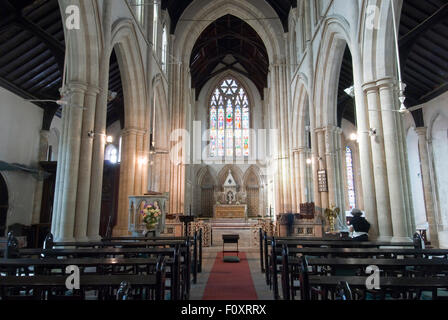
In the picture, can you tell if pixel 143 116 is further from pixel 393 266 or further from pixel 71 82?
pixel 393 266

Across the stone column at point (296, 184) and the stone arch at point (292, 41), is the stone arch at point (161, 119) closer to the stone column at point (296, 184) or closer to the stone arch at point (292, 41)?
A: the stone column at point (296, 184)

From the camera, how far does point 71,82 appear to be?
6.30 meters

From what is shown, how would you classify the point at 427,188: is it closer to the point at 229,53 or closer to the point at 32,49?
the point at 32,49

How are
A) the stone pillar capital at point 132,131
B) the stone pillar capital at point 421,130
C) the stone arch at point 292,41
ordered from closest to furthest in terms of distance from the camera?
the stone pillar capital at point 132,131 < the stone pillar capital at point 421,130 < the stone arch at point 292,41

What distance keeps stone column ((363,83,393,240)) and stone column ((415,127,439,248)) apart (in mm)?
7304

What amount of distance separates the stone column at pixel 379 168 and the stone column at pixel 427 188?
730 cm

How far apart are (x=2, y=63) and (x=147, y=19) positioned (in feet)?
15.8

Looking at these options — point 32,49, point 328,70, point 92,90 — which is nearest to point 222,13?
point 328,70

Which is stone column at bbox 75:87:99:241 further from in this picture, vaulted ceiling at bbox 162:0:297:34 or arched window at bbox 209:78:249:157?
arched window at bbox 209:78:249:157

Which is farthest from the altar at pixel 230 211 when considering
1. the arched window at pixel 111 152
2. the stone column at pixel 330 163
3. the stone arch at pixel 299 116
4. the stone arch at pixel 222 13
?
the stone column at pixel 330 163

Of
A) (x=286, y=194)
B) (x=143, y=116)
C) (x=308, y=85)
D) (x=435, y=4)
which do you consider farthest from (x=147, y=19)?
(x=286, y=194)

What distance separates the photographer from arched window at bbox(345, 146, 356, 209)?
17.6 metres

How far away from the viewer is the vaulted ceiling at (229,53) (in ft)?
63.0

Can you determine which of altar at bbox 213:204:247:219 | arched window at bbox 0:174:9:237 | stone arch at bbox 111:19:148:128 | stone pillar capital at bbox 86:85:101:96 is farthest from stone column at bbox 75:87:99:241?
altar at bbox 213:204:247:219
